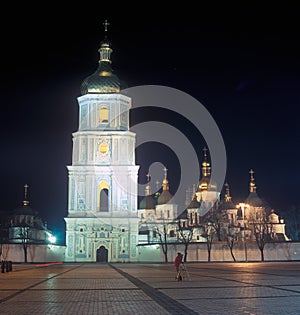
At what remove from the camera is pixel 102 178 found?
65125 mm

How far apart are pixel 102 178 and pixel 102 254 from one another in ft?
30.0

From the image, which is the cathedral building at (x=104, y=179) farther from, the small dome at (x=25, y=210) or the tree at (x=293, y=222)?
the small dome at (x=25, y=210)

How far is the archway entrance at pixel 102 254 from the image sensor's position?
63.1m

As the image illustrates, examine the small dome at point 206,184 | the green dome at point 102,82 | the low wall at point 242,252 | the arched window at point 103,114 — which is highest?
the green dome at point 102,82

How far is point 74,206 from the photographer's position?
210 feet

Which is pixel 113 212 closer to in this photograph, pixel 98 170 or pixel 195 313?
pixel 98 170

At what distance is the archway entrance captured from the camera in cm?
6309

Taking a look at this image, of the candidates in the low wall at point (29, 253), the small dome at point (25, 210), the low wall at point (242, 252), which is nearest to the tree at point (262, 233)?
the low wall at point (242, 252)

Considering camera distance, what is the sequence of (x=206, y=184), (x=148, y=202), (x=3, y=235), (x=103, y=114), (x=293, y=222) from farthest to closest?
1. (x=148, y=202)
2. (x=206, y=184)
3. (x=293, y=222)
4. (x=3, y=235)
5. (x=103, y=114)

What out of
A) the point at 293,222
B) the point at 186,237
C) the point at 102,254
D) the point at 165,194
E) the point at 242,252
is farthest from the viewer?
the point at 165,194

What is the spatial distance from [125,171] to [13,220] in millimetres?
26004

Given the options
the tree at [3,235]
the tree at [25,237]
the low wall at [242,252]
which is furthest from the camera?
the tree at [25,237]

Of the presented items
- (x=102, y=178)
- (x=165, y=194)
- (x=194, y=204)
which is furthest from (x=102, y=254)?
(x=165, y=194)

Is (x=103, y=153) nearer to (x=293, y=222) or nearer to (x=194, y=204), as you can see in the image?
(x=194, y=204)
